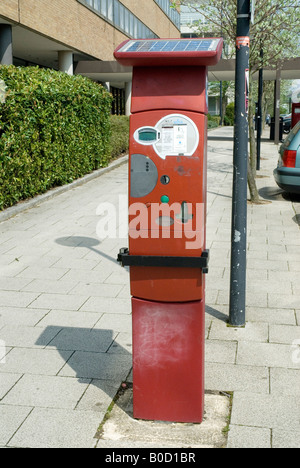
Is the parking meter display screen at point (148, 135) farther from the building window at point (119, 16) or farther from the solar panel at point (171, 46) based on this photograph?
the building window at point (119, 16)

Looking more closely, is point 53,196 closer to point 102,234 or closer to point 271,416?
point 102,234

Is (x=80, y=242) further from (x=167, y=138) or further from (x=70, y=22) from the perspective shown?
(x=70, y=22)

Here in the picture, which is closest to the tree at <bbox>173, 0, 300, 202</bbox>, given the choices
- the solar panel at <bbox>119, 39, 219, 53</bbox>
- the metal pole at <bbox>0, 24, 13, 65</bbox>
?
the solar panel at <bbox>119, 39, 219, 53</bbox>

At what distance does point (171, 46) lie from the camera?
125 inches

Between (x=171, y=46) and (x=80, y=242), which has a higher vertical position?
(x=171, y=46)

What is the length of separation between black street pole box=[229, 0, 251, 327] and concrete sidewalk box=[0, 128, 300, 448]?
257 mm

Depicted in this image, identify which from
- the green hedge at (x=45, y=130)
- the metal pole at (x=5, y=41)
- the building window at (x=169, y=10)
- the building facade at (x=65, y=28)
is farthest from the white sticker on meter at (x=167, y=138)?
the building window at (x=169, y=10)

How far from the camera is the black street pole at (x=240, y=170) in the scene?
4.72 m

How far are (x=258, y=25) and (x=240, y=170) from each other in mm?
6825

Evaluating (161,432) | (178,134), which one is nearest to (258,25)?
(178,134)

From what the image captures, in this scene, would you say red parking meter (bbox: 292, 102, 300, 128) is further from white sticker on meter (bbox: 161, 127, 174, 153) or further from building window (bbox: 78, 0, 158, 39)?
white sticker on meter (bbox: 161, 127, 174, 153)

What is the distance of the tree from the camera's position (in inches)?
406
